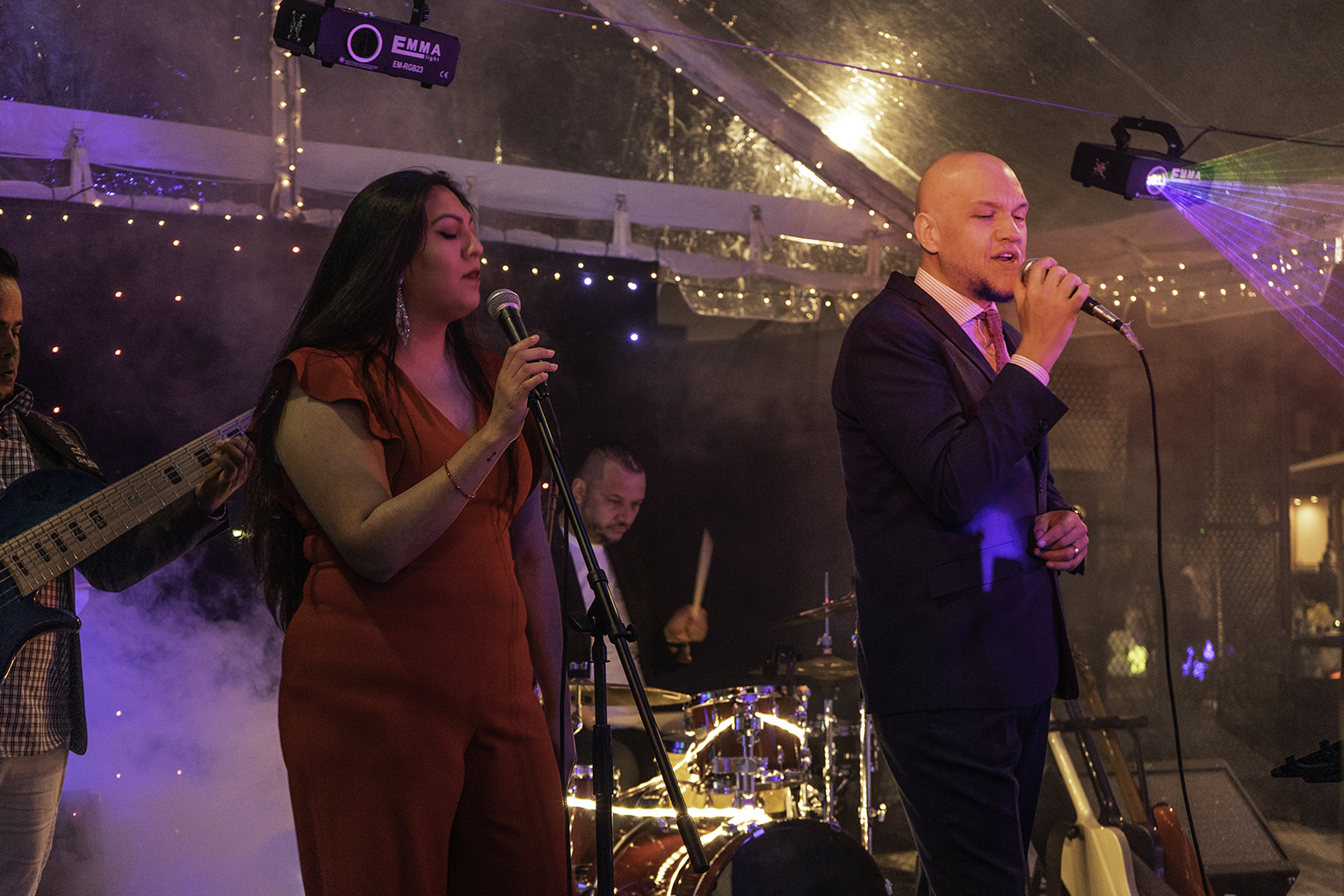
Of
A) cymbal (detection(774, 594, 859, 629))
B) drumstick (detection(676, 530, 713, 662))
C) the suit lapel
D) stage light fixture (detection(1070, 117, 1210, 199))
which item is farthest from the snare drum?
stage light fixture (detection(1070, 117, 1210, 199))

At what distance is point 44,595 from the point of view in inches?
106

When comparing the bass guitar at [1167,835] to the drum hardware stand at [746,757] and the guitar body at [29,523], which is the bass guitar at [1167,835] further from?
the guitar body at [29,523]

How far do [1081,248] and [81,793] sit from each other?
5.82 metres

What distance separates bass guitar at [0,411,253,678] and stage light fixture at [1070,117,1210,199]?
3.66 metres

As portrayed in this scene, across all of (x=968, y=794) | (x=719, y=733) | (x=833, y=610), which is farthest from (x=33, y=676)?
(x=833, y=610)

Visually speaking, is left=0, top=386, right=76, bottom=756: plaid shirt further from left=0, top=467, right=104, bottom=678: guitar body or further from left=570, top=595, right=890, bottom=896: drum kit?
left=570, top=595, right=890, bottom=896: drum kit

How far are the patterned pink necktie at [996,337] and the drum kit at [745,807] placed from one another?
6.46 feet

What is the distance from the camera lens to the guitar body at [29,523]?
2590 mm

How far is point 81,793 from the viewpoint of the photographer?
4293 millimetres

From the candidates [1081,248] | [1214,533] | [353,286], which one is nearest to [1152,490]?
[1214,533]

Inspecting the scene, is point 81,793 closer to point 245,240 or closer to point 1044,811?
point 245,240

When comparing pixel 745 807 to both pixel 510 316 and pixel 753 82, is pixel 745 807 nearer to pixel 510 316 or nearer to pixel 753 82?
pixel 510 316

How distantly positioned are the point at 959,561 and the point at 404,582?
0.96 m

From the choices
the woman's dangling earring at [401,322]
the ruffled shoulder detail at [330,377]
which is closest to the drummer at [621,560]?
the woman's dangling earring at [401,322]
